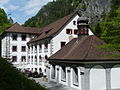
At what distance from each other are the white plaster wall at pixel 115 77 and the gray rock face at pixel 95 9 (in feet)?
218

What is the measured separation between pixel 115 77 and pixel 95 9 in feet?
237

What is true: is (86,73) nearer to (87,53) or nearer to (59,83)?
(87,53)

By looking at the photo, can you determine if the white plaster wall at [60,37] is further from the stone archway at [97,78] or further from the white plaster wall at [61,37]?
the stone archway at [97,78]

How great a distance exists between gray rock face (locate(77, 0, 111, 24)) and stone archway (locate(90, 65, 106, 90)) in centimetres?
6749

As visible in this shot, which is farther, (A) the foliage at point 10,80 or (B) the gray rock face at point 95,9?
(B) the gray rock face at point 95,9

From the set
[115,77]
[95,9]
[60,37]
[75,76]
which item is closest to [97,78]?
[115,77]

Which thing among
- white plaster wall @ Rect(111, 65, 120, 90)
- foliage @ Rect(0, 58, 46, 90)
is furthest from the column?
foliage @ Rect(0, 58, 46, 90)

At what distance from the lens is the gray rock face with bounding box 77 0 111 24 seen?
280 feet

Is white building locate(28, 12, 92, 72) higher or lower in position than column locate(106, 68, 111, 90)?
higher

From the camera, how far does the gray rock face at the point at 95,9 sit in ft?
280

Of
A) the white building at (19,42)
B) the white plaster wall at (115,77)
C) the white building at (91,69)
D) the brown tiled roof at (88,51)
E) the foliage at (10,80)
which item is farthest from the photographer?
the white building at (19,42)

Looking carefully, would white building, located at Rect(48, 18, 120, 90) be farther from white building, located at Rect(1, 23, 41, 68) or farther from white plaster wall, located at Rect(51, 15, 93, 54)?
white building, located at Rect(1, 23, 41, 68)

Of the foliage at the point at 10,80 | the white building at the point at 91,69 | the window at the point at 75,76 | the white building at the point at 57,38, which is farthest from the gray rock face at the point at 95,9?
the foliage at the point at 10,80

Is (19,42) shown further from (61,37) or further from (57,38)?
(61,37)
